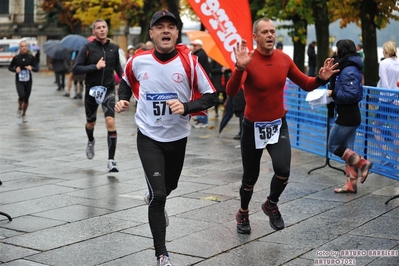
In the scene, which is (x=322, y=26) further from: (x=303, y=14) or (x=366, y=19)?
(x=303, y=14)

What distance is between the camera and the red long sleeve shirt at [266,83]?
703cm

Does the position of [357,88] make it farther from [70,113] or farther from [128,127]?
[70,113]

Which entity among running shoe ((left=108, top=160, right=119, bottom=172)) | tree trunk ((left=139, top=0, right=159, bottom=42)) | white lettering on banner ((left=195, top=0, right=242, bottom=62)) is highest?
tree trunk ((left=139, top=0, right=159, bottom=42))

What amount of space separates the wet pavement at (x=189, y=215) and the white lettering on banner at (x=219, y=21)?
197cm

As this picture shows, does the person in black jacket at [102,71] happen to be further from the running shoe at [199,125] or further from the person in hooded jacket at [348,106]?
the running shoe at [199,125]

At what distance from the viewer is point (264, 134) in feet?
23.3

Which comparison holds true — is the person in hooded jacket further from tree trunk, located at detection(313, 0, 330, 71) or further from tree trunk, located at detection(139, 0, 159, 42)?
tree trunk, located at detection(139, 0, 159, 42)

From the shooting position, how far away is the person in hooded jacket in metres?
9.33

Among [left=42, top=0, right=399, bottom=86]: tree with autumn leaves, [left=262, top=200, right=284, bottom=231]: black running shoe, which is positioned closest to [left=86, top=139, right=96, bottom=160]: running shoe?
[left=262, top=200, right=284, bottom=231]: black running shoe

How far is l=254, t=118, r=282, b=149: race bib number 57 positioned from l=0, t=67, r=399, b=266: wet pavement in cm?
86

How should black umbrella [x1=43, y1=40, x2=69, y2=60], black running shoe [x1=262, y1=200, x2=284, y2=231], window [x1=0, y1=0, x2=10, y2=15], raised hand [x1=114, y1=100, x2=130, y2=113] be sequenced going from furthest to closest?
1. window [x1=0, y1=0, x2=10, y2=15]
2. black umbrella [x1=43, y1=40, x2=69, y2=60]
3. black running shoe [x1=262, y1=200, x2=284, y2=231]
4. raised hand [x1=114, y1=100, x2=130, y2=113]

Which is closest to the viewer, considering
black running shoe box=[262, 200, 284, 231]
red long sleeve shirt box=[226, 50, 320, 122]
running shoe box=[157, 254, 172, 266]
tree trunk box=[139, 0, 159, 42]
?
running shoe box=[157, 254, 172, 266]

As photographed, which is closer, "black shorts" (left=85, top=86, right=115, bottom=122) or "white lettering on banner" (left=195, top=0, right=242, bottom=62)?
"black shorts" (left=85, top=86, right=115, bottom=122)

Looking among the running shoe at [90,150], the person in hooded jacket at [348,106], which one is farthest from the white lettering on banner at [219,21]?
the person in hooded jacket at [348,106]
